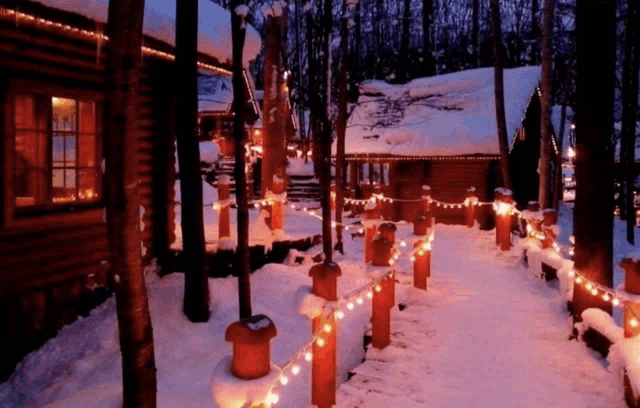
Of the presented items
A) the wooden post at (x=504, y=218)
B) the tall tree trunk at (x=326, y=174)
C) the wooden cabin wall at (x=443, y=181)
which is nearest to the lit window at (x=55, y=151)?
the tall tree trunk at (x=326, y=174)

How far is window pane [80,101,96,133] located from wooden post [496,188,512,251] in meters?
10.0

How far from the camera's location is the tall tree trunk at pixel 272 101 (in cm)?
1755

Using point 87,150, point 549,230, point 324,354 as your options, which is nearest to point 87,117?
point 87,150

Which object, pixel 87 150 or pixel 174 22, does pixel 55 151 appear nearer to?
pixel 87 150

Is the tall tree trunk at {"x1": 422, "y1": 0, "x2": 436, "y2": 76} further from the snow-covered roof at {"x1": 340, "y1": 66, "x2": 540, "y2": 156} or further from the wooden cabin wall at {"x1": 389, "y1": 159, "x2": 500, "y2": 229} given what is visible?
the wooden cabin wall at {"x1": 389, "y1": 159, "x2": 500, "y2": 229}

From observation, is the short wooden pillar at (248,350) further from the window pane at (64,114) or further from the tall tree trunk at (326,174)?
the tall tree trunk at (326,174)

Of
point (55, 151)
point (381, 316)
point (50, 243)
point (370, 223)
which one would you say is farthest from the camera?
point (370, 223)

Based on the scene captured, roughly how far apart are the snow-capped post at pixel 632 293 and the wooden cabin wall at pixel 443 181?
651 inches

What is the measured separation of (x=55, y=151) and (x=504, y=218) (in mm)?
10518

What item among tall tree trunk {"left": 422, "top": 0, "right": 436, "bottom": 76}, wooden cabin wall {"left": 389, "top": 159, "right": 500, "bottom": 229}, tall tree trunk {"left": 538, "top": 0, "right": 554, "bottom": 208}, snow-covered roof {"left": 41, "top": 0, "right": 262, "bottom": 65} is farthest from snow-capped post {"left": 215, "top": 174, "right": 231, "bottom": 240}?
tall tree trunk {"left": 422, "top": 0, "right": 436, "bottom": 76}

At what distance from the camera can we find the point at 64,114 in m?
8.57

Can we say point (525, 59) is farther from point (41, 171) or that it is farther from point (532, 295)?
point (41, 171)

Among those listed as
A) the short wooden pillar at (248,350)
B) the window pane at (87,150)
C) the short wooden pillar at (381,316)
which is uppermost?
the window pane at (87,150)

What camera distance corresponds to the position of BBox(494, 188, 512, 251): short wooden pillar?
14.8m
